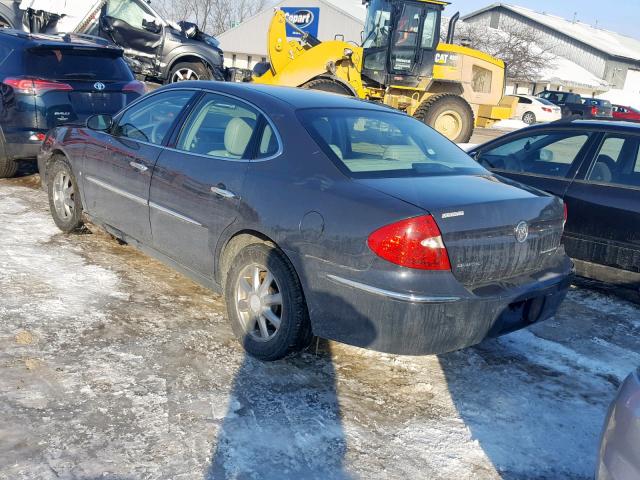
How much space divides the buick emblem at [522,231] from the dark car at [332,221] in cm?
1

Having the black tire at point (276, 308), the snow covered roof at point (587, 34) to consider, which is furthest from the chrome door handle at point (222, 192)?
the snow covered roof at point (587, 34)

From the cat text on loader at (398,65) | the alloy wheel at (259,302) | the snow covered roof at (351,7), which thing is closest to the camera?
the alloy wheel at (259,302)

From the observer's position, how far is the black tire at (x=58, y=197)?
18.6 ft

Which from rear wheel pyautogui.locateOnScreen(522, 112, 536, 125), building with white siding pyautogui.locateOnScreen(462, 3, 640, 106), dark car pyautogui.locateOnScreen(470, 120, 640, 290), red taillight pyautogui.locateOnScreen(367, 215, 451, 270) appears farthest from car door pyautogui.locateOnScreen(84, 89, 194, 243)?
building with white siding pyautogui.locateOnScreen(462, 3, 640, 106)

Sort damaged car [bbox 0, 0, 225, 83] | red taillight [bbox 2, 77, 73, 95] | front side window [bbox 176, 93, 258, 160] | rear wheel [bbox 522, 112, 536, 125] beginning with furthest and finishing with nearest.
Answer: rear wheel [bbox 522, 112, 536, 125]
damaged car [bbox 0, 0, 225, 83]
red taillight [bbox 2, 77, 73, 95]
front side window [bbox 176, 93, 258, 160]

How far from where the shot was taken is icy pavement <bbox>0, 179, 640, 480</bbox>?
294cm

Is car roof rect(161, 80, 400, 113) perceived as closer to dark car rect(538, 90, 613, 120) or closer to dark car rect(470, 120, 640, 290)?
dark car rect(470, 120, 640, 290)

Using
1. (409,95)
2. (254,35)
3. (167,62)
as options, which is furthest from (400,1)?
(254,35)

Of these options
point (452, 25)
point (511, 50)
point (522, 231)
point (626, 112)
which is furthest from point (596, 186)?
point (511, 50)

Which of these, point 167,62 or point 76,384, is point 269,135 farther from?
point 167,62

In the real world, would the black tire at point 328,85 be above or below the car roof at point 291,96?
above

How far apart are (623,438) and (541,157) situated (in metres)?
4.09

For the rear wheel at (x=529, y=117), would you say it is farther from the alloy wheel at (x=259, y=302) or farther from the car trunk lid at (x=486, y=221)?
the alloy wheel at (x=259, y=302)

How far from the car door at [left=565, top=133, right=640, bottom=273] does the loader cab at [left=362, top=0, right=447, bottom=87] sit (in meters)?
9.13
